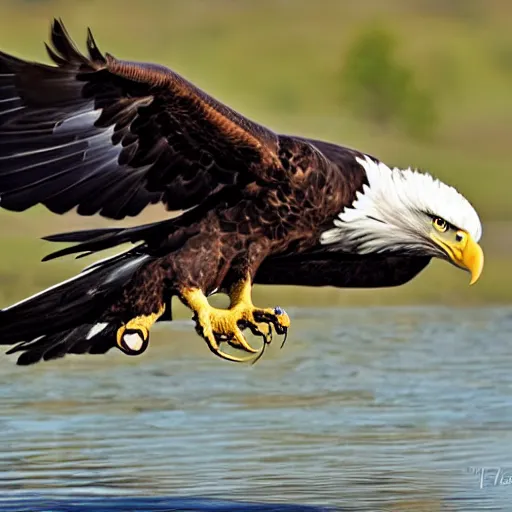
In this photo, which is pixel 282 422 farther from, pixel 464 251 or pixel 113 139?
pixel 113 139

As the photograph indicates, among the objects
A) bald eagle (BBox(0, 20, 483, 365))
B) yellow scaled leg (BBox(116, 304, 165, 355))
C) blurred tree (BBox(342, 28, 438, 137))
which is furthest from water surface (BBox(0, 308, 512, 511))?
blurred tree (BBox(342, 28, 438, 137))

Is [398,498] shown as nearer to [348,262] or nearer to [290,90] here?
[348,262]

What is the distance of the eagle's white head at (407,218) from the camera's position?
774cm

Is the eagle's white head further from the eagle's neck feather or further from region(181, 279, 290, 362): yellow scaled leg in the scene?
region(181, 279, 290, 362): yellow scaled leg

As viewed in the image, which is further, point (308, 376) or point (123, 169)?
point (308, 376)

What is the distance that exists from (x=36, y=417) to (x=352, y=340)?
128 inches

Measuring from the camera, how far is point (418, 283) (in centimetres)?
1593

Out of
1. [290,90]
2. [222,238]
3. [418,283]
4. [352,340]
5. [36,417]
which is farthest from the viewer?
[290,90]

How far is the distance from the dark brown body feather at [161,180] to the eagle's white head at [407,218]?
0.07 meters

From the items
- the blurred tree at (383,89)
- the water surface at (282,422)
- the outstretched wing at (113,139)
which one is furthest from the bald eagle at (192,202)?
the blurred tree at (383,89)

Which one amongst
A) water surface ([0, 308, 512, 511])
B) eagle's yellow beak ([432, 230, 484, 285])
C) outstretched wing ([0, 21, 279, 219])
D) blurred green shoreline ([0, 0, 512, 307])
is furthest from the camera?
blurred green shoreline ([0, 0, 512, 307])

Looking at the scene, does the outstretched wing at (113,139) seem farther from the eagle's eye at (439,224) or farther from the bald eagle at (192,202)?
the eagle's eye at (439,224)

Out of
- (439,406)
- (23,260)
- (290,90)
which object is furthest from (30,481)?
(290,90)

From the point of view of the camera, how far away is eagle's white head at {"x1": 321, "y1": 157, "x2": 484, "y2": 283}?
7.74m
